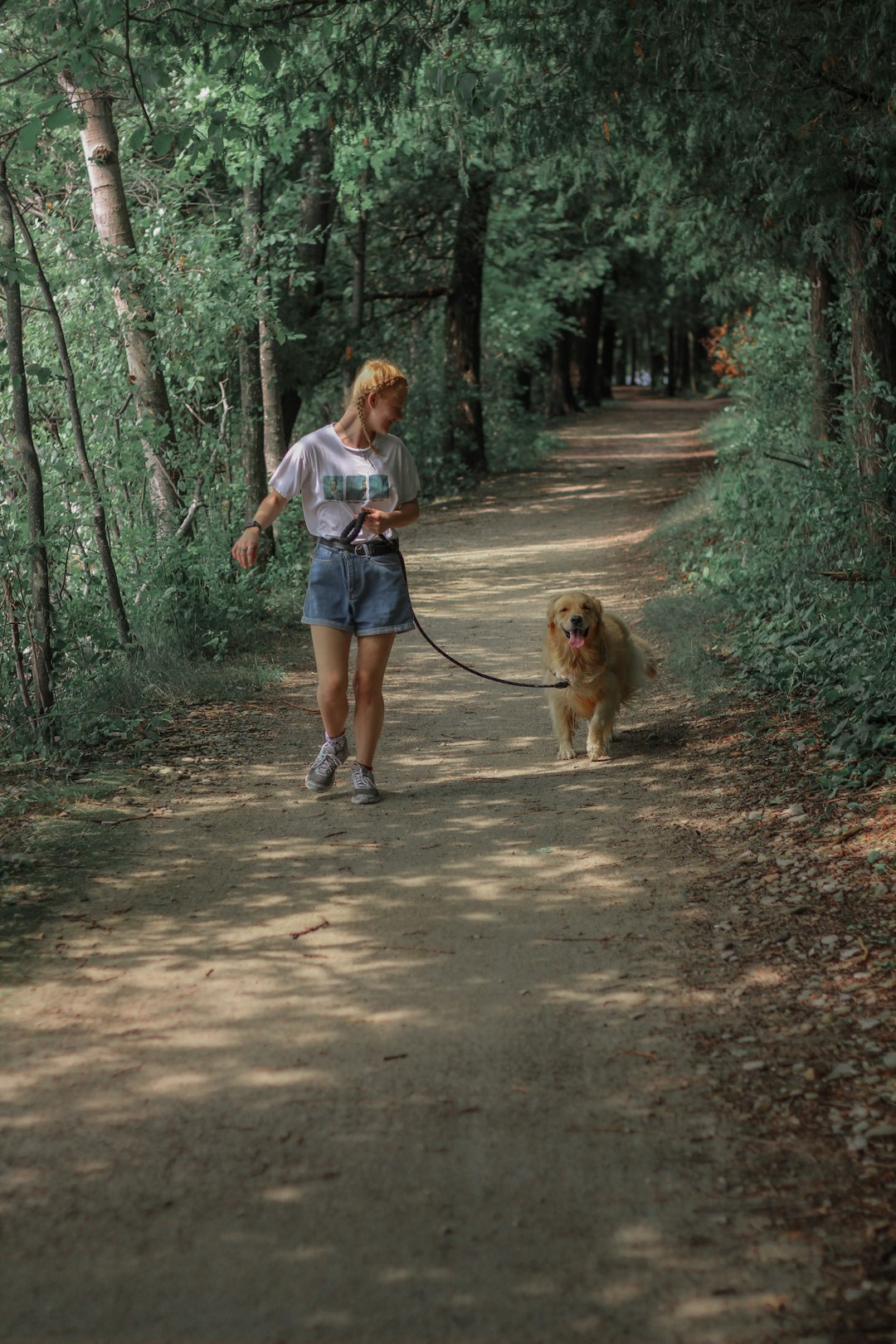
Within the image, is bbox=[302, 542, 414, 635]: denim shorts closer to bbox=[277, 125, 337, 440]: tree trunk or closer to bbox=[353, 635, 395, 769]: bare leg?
bbox=[353, 635, 395, 769]: bare leg

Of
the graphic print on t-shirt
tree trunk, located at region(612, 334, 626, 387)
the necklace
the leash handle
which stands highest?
tree trunk, located at region(612, 334, 626, 387)

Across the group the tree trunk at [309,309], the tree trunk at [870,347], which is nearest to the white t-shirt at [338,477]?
the tree trunk at [870,347]

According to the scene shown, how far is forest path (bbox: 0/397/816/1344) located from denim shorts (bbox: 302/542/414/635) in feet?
3.18

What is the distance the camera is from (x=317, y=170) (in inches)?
633

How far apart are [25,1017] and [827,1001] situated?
2.67 m

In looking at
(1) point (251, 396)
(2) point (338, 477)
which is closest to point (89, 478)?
(2) point (338, 477)

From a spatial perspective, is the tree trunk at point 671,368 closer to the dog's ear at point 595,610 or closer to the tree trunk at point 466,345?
the tree trunk at point 466,345

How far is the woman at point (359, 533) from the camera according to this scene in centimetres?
625

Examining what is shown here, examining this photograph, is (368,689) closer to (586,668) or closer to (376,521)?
(376,521)

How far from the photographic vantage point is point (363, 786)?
659cm

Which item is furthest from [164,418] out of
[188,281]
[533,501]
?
[533,501]

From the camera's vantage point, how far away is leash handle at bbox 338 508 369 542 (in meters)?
6.28

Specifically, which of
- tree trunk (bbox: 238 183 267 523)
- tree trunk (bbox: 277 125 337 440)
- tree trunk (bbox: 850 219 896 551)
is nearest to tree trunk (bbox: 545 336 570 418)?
tree trunk (bbox: 277 125 337 440)

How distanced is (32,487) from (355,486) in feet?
7.05
